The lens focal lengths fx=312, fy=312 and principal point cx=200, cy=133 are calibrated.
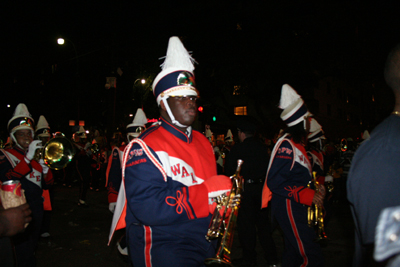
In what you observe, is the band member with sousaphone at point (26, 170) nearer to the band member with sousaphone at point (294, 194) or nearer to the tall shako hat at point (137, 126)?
the tall shako hat at point (137, 126)

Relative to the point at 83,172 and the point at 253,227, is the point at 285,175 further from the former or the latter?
the point at 83,172

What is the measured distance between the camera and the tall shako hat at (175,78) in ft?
8.54

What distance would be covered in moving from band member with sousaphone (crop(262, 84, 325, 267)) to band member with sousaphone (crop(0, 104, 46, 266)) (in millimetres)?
3247

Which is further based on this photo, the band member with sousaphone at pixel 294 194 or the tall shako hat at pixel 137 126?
the tall shako hat at pixel 137 126

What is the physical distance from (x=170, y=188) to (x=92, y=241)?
5473 mm

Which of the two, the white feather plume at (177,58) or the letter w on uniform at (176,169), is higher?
the white feather plume at (177,58)

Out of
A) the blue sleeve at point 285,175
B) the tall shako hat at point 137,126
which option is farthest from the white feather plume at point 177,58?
the tall shako hat at point 137,126

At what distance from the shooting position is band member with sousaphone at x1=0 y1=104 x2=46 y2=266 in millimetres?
4094

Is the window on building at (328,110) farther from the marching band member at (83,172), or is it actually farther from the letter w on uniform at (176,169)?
the letter w on uniform at (176,169)

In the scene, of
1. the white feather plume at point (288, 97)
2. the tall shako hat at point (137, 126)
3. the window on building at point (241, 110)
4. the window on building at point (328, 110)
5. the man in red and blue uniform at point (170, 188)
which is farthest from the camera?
the window on building at point (328, 110)

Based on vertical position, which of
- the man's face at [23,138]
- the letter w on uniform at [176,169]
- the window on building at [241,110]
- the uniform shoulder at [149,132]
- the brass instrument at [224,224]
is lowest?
the brass instrument at [224,224]

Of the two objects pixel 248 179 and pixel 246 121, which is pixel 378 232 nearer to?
pixel 248 179

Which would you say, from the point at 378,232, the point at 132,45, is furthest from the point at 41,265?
the point at 132,45

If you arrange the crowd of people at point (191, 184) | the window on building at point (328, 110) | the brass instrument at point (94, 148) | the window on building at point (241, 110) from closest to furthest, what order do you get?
the crowd of people at point (191, 184)
the brass instrument at point (94, 148)
the window on building at point (241, 110)
the window on building at point (328, 110)
